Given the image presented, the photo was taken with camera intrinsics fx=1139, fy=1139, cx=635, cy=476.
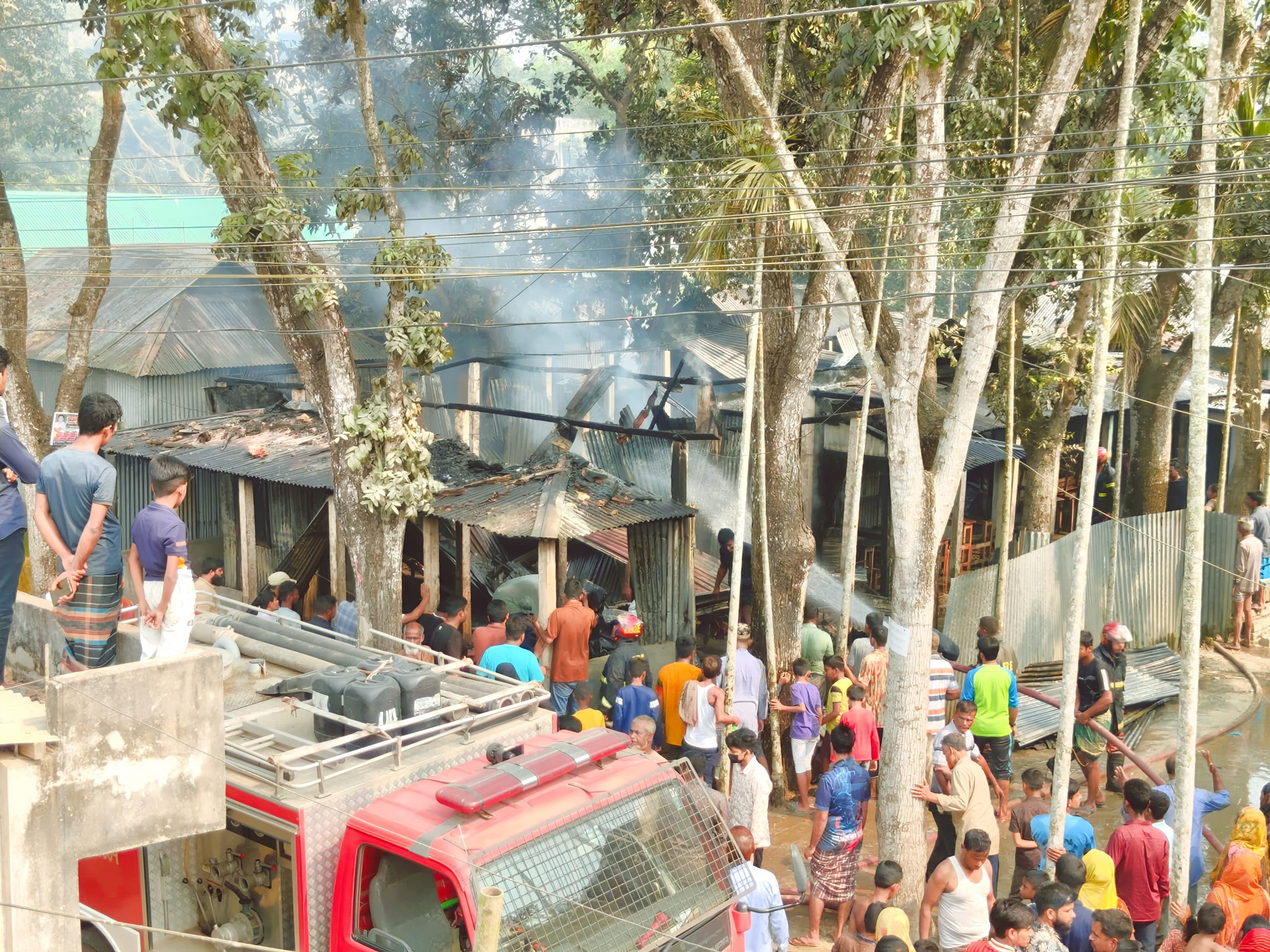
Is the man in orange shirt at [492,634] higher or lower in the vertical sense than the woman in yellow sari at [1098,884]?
higher

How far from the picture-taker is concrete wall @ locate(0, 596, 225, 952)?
452cm

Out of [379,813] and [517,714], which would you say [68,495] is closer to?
[379,813]

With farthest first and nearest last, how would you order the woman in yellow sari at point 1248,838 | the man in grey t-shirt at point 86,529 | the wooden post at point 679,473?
the wooden post at point 679,473
the woman in yellow sari at point 1248,838
the man in grey t-shirt at point 86,529

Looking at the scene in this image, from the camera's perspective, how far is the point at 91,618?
578 cm

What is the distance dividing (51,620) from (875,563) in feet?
43.5

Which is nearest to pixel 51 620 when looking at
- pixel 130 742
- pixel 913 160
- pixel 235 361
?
pixel 130 742

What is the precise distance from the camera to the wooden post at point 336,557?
47.9 ft

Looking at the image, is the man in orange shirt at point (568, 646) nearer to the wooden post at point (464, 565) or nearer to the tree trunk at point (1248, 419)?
the wooden post at point (464, 565)

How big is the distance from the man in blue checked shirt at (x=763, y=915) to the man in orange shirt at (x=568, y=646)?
417cm

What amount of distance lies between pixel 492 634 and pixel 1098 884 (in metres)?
5.22

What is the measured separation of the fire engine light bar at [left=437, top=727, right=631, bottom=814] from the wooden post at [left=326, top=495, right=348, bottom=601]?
9324 millimetres

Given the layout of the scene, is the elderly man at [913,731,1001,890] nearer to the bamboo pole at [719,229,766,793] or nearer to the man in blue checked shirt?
the man in blue checked shirt

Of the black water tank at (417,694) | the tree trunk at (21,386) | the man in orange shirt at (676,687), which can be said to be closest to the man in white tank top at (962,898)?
the black water tank at (417,694)

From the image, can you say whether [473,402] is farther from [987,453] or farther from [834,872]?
[834,872]
